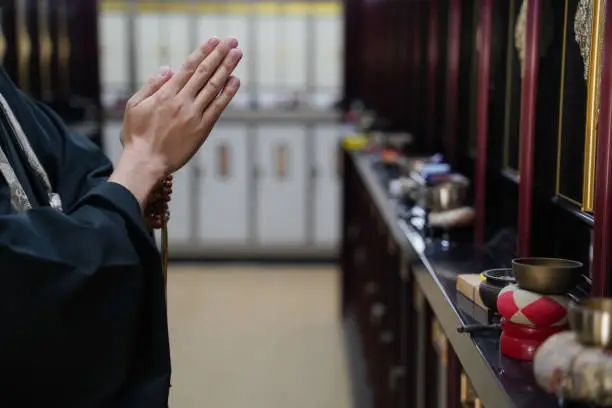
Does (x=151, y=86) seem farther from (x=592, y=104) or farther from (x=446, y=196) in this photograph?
(x=446, y=196)

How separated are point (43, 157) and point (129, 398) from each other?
0.65 metres

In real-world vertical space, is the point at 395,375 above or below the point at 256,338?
above

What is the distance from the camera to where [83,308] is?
1505 mm

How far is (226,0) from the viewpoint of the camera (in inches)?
315

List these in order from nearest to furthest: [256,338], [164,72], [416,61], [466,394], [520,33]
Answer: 1. [164,72]
2. [466,394]
3. [520,33]
4. [416,61]
5. [256,338]

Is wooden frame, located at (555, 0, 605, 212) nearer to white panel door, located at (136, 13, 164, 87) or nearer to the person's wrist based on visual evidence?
the person's wrist

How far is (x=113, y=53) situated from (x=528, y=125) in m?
6.27

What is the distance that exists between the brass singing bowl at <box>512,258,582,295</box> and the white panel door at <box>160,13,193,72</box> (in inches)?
267

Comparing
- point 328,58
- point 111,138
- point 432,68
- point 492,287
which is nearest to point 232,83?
point 492,287

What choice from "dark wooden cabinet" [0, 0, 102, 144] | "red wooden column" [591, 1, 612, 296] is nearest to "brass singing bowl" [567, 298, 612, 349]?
"red wooden column" [591, 1, 612, 296]

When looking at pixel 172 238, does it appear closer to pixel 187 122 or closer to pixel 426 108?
pixel 426 108

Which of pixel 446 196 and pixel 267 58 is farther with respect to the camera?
pixel 267 58

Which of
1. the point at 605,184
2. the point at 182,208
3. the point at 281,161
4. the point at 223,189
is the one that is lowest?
the point at 182,208

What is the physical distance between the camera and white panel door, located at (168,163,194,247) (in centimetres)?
786
